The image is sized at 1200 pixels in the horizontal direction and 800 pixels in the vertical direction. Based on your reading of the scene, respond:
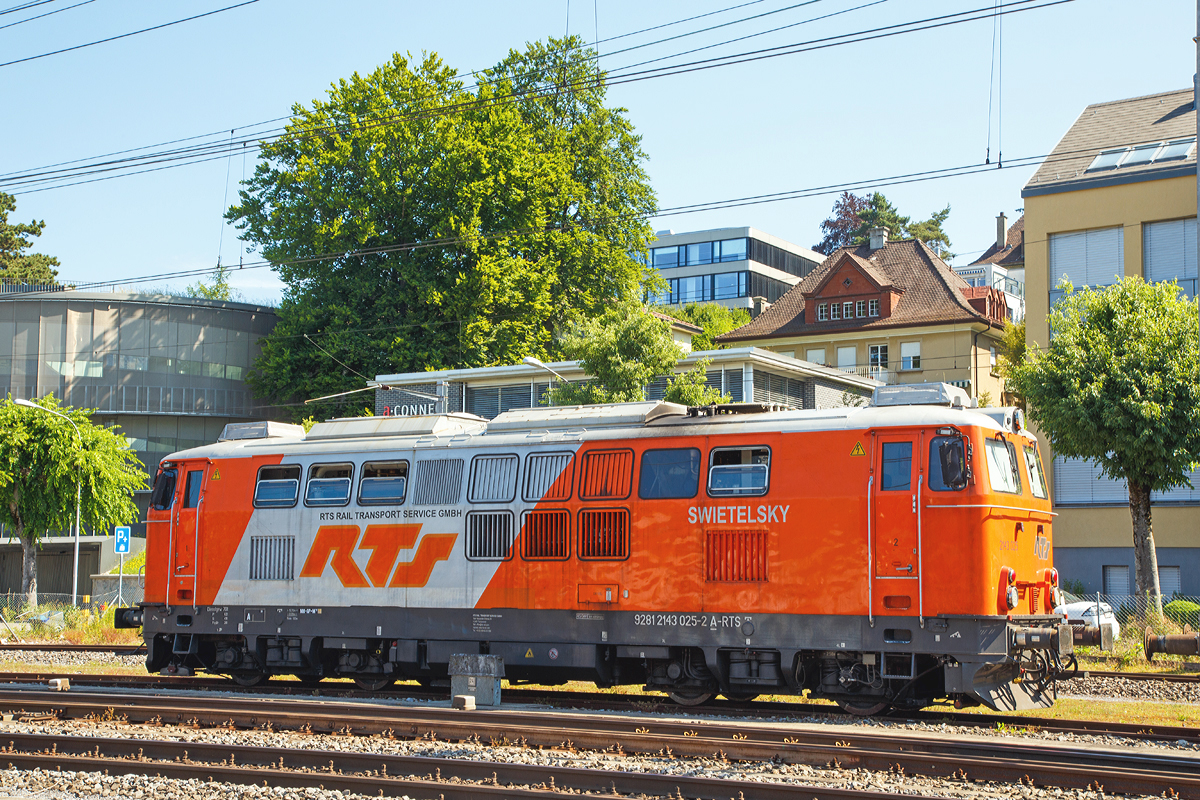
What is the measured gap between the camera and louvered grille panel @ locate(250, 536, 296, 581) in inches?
715

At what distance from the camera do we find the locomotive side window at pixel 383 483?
17484mm

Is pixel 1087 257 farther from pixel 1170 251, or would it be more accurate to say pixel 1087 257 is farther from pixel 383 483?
pixel 383 483

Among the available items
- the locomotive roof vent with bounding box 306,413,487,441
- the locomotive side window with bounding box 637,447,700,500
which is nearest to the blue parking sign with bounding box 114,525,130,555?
the locomotive roof vent with bounding box 306,413,487,441

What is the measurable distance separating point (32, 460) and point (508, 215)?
20.4 meters

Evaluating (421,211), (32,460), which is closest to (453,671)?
(32,460)

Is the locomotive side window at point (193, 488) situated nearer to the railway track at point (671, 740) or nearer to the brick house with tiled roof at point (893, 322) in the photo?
the railway track at point (671, 740)

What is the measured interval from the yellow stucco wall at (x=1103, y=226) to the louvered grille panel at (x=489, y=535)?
23973 millimetres

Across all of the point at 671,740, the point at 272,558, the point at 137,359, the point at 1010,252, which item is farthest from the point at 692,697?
the point at 1010,252

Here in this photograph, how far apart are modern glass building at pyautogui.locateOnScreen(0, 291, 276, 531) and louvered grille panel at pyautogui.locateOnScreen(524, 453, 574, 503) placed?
126 feet

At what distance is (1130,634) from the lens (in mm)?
23719

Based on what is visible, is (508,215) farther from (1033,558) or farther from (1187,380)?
(1033,558)

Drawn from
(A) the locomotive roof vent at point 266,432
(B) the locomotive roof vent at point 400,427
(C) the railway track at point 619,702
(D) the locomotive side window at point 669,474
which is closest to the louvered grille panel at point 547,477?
(D) the locomotive side window at point 669,474

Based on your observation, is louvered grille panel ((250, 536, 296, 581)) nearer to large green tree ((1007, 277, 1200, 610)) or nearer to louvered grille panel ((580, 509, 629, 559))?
louvered grille panel ((580, 509, 629, 559))

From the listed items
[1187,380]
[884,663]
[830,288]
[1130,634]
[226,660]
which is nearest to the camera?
[884,663]
